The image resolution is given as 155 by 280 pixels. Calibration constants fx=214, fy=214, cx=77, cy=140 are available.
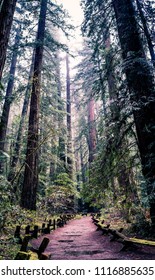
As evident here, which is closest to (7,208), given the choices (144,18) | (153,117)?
(153,117)

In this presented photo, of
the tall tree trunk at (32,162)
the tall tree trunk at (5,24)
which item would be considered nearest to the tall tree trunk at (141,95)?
the tall tree trunk at (5,24)

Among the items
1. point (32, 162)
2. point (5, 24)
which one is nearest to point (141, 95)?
point (5, 24)

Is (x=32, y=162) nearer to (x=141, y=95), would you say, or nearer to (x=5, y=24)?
(x=141, y=95)

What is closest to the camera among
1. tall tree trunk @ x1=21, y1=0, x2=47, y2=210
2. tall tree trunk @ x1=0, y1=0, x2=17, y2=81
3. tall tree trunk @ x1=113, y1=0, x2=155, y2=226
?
tall tree trunk @ x1=0, y1=0, x2=17, y2=81

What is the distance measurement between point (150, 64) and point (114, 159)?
3344 millimetres

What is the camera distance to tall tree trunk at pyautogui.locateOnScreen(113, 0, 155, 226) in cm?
595

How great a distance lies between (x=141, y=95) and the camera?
21.8 feet

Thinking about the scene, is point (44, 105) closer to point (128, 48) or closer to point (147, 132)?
point (128, 48)

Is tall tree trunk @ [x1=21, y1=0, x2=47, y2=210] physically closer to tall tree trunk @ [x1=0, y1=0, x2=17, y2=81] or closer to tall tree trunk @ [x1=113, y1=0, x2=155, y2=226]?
tall tree trunk @ [x1=0, y1=0, x2=17, y2=81]

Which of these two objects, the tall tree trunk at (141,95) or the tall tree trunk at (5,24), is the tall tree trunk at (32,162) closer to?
the tall tree trunk at (5,24)

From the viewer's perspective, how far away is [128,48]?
24.3 ft

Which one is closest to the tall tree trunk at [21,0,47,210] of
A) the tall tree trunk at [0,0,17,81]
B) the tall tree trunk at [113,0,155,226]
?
the tall tree trunk at [0,0,17,81]

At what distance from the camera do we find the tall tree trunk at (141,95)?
234 inches

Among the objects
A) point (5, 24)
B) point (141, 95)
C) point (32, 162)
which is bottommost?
point (32, 162)
